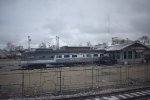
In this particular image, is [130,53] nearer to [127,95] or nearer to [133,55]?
[133,55]

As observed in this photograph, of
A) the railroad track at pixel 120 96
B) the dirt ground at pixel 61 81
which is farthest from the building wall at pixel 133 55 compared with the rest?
the railroad track at pixel 120 96

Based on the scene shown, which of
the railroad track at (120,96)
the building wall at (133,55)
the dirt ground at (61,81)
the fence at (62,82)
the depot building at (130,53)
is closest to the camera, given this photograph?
the railroad track at (120,96)

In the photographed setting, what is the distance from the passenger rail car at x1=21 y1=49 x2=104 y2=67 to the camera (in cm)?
3944

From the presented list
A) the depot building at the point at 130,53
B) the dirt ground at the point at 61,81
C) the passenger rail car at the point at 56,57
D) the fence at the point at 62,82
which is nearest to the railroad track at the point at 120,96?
the fence at the point at 62,82

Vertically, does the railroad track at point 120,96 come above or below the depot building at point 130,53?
below

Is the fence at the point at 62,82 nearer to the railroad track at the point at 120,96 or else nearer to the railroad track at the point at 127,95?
the railroad track at the point at 120,96

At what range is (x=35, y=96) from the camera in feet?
48.6

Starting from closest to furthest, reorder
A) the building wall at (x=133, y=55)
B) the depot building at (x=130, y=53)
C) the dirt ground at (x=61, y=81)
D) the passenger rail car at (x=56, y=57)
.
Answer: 1. the dirt ground at (x=61, y=81)
2. the passenger rail car at (x=56, y=57)
3. the depot building at (x=130, y=53)
4. the building wall at (x=133, y=55)

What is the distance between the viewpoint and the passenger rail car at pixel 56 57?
39438 millimetres

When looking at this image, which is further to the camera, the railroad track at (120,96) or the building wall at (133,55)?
the building wall at (133,55)

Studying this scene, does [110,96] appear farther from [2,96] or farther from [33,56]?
[33,56]

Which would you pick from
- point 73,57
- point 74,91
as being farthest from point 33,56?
point 74,91

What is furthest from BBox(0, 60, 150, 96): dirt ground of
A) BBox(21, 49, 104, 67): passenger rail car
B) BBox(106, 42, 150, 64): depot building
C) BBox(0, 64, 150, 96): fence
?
BBox(106, 42, 150, 64): depot building

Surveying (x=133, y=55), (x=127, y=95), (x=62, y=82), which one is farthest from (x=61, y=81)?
(x=133, y=55)
